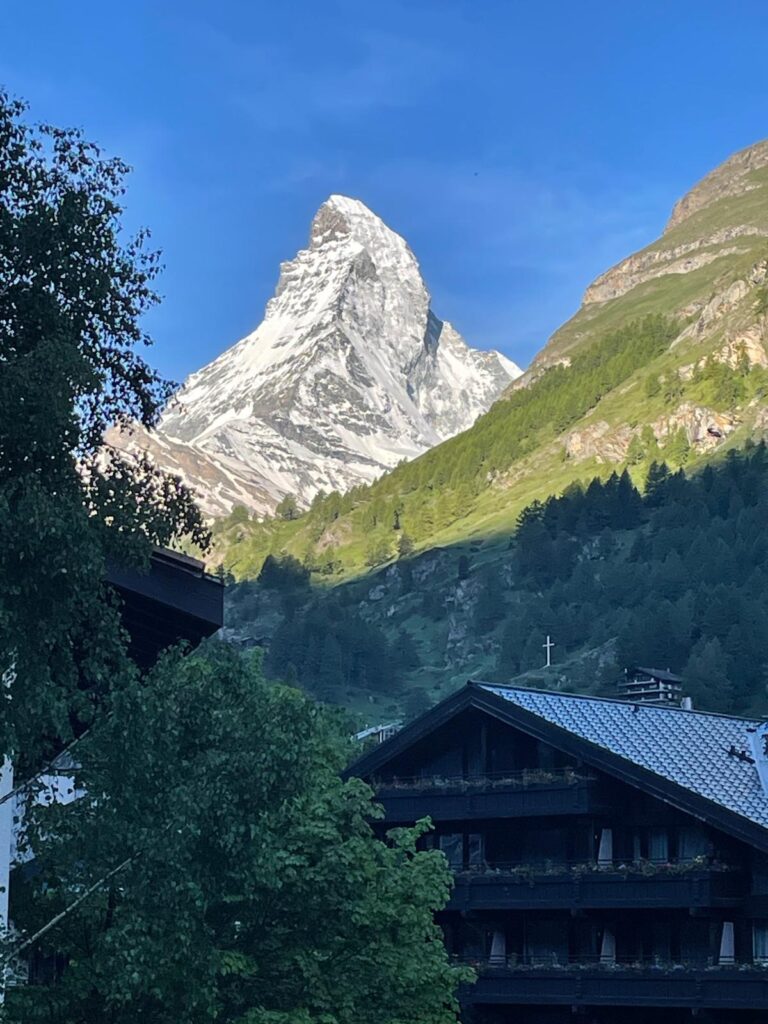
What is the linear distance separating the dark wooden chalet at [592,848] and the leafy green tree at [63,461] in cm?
2740

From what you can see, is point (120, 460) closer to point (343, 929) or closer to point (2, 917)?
point (2, 917)

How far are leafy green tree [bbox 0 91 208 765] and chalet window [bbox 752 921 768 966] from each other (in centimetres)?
2817

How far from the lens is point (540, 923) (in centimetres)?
5194

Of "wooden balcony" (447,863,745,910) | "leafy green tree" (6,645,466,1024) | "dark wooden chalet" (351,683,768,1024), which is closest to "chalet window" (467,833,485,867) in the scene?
"dark wooden chalet" (351,683,768,1024)

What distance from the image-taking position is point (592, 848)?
5100 centimetres

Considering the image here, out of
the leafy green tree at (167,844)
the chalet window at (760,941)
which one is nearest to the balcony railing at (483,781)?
the chalet window at (760,941)

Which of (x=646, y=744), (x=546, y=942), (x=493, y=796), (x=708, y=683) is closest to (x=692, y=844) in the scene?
(x=646, y=744)

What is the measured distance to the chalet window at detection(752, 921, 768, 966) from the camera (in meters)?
47.0

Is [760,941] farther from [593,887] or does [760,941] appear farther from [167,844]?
[167,844]

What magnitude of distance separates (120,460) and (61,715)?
12.5ft

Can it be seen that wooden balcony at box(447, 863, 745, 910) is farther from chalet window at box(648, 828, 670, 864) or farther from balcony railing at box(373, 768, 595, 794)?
balcony railing at box(373, 768, 595, 794)

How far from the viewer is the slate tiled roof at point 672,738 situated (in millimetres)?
49719

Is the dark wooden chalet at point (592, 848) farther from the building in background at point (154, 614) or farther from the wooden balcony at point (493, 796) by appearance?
the building in background at point (154, 614)


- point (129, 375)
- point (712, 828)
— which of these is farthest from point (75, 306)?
point (712, 828)
